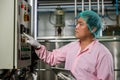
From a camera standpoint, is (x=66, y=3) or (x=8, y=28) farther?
(x=66, y=3)

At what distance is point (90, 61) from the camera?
208 centimetres

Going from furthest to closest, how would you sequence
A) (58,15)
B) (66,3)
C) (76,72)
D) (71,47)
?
1. (66,3)
2. (58,15)
3. (71,47)
4. (76,72)

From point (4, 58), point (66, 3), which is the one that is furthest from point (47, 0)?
point (4, 58)

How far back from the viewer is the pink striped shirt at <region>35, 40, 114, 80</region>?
2.02 metres

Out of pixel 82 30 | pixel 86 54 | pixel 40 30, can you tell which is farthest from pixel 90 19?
pixel 40 30

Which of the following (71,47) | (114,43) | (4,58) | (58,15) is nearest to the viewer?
(4,58)

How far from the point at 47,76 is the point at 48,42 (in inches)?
16.3

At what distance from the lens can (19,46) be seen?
5.98 ft

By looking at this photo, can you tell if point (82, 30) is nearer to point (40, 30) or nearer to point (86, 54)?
point (86, 54)

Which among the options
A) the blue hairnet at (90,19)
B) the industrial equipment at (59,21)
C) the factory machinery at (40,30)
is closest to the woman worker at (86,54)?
the blue hairnet at (90,19)

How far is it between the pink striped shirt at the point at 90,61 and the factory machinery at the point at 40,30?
1.10ft

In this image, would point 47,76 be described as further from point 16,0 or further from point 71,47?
point 16,0

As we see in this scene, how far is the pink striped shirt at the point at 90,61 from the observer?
202 cm

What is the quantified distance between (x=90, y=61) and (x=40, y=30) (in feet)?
4.65
